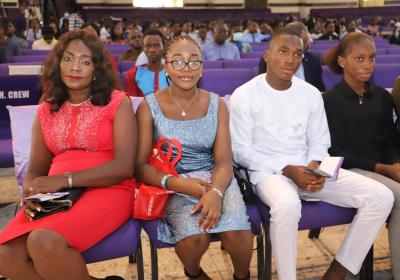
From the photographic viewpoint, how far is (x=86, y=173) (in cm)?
204

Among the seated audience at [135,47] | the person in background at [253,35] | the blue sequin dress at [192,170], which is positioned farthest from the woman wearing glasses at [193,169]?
the person in background at [253,35]

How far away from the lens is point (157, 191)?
2045 millimetres

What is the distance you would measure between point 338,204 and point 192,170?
0.72 meters

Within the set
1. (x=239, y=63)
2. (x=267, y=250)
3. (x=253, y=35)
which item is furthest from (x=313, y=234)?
(x=253, y=35)

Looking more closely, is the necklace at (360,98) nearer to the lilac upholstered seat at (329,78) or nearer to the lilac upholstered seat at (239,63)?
the lilac upholstered seat at (329,78)

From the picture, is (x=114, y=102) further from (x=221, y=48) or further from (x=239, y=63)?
(x=221, y=48)

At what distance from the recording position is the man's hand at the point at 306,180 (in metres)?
2.19

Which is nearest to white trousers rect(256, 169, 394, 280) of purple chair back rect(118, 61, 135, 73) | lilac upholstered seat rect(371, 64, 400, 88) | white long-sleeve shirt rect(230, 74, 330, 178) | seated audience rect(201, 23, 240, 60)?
white long-sleeve shirt rect(230, 74, 330, 178)

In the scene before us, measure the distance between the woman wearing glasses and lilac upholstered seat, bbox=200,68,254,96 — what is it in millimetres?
1640

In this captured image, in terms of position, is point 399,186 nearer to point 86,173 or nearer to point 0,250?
point 86,173

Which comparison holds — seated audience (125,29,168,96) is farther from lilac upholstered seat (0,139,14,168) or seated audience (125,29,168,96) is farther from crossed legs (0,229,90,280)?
crossed legs (0,229,90,280)

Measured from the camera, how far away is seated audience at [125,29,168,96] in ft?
12.0

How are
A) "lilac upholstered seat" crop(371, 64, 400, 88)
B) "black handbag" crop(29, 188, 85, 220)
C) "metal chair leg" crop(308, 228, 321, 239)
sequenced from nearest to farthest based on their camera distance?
1. "black handbag" crop(29, 188, 85, 220)
2. "metal chair leg" crop(308, 228, 321, 239)
3. "lilac upholstered seat" crop(371, 64, 400, 88)

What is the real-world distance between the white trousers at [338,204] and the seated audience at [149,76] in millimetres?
1638
